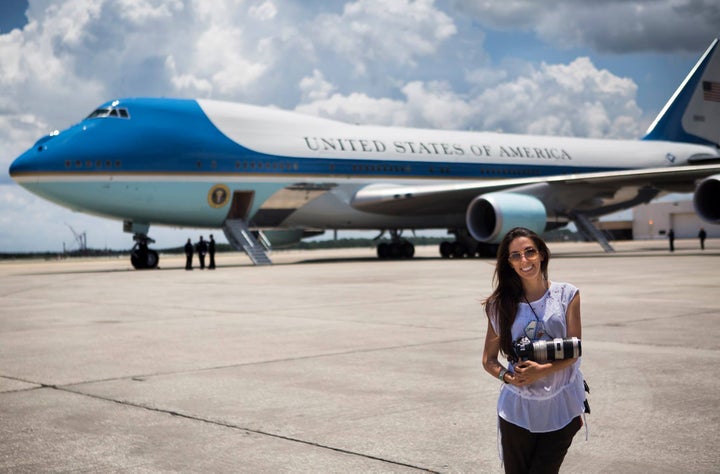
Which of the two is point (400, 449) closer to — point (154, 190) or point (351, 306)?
point (351, 306)

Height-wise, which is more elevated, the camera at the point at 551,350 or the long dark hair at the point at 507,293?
the long dark hair at the point at 507,293

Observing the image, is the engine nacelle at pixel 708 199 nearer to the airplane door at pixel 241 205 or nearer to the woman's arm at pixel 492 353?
the airplane door at pixel 241 205

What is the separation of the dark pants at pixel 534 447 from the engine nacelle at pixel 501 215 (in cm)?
1983

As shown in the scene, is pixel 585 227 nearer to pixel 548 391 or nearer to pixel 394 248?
pixel 394 248

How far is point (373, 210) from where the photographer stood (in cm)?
2542

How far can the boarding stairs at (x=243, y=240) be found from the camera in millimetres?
23234

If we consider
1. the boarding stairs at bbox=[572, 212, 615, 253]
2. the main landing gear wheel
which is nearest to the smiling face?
the boarding stairs at bbox=[572, 212, 615, 253]

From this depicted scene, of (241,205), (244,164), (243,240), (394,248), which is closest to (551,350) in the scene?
(244,164)

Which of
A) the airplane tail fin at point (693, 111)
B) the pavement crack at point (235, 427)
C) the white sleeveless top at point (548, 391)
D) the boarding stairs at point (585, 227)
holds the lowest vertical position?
the pavement crack at point (235, 427)

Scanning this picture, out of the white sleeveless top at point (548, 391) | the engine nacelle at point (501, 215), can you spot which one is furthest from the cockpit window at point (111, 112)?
the white sleeveless top at point (548, 391)

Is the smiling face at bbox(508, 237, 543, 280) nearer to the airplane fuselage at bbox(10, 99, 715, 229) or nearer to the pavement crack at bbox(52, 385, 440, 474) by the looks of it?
the pavement crack at bbox(52, 385, 440, 474)

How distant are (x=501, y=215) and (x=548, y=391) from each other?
2000cm

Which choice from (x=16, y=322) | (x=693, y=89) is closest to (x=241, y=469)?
(x=16, y=322)

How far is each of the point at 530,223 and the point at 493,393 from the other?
59.0 feet
